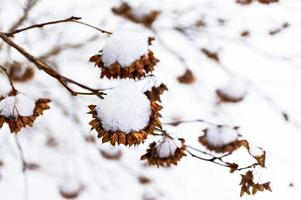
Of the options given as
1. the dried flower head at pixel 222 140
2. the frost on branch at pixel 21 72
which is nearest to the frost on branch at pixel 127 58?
the dried flower head at pixel 222 140

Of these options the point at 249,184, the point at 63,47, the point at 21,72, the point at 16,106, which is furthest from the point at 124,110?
the point at 63,47

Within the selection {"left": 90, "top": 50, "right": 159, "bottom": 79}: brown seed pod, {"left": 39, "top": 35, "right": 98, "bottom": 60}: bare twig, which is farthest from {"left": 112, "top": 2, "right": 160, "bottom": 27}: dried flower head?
{"left": 90, "top": 50, "right": 159, "bottom": 79}: brown seed pod

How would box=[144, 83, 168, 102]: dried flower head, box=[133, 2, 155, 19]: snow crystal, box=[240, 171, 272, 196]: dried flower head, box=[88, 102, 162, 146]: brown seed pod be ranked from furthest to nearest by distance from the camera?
box=[133, 2, 155, 19]: snow crystal → box=[144, 83, 168, 102]: dried flower head → box=[240, 171, 272, 196]: dried flower head → box=[88, 102, 162, 146]: brown seed pod

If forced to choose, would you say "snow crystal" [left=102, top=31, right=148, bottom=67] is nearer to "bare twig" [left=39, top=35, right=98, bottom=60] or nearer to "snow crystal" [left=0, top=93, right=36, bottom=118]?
"snow crystal" [left=0, top=93, right=36, bottom=118]

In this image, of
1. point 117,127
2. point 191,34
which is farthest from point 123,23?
point 117,127

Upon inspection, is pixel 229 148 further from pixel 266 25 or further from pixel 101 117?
pixel 266 25

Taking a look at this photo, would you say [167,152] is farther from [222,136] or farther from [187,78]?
[187,78]

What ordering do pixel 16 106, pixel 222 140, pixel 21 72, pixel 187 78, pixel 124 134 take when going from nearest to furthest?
pixel 124 134
pixel 16 106
pixel 222 140
pixel 21 72
pixel 187 78
